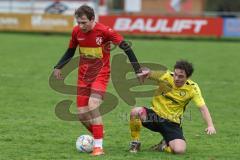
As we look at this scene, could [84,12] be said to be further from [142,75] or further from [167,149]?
[167,149]

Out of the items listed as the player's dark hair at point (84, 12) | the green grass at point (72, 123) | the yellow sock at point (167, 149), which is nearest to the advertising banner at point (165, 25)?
the green grass at point (72, 123)

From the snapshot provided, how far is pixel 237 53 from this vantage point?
23.2 metres

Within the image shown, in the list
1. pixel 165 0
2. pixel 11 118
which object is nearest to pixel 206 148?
pixel 11 118

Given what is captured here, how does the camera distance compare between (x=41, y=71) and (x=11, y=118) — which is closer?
(x=11, y=118)

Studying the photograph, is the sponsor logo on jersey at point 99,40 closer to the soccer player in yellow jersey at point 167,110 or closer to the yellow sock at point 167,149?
the soccer player in yellow jersey at point 167,110

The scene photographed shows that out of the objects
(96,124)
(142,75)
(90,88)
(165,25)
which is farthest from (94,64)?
(165,25)

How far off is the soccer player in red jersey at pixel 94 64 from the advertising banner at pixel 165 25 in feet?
76.1

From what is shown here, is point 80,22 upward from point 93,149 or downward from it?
upward

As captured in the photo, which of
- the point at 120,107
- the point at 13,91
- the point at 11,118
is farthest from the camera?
the point at 13,91

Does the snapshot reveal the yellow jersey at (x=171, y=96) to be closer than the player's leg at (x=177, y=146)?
No

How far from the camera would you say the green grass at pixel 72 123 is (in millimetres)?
7148

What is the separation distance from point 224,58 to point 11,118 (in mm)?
12928

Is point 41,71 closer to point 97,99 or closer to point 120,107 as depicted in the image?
point 120,107

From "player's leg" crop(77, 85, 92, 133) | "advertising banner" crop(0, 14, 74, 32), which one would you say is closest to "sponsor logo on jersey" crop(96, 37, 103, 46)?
"player's leg" crop(77, 85, 92, 133)
